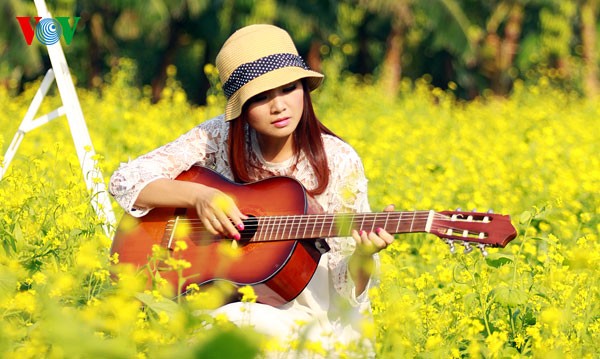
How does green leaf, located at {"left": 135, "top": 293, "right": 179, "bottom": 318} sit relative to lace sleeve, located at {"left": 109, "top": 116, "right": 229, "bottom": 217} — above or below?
above

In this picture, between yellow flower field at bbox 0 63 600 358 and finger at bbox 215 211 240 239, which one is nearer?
yellow flower field at bbox 0 63 600 358

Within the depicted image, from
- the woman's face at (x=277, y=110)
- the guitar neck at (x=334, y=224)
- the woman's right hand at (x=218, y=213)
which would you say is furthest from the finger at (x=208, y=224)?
the woman's face at (x=277, y=110)

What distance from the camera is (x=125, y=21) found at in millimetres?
15164

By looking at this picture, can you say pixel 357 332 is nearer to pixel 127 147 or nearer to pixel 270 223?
pixel 270 223

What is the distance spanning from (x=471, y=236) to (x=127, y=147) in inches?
163

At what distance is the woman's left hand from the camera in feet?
9.21

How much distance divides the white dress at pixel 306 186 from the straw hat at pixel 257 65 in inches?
7.3

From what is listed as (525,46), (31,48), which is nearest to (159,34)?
(31,48)

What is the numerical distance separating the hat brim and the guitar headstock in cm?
69

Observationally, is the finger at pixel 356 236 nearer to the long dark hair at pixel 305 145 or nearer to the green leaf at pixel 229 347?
the long dark hair at pixel 305 145

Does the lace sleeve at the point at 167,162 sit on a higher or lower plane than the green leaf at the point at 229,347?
lower

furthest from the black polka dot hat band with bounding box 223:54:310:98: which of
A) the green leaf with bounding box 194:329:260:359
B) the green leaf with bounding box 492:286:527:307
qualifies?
the green leaf with bounding box 194:329:260:359

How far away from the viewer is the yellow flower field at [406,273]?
218 cm

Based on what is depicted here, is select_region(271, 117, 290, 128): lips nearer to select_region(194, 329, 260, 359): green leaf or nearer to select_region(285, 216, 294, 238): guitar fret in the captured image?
select_region(285, 216, 294, 238): guitar fret
